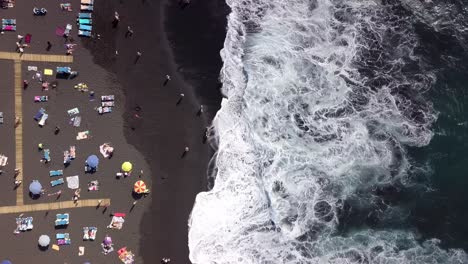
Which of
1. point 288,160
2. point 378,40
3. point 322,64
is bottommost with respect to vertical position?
point 288,160

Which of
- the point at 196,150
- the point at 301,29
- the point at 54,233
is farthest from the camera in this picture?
the point at 301,29

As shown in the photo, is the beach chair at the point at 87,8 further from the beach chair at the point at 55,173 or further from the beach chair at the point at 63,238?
the beach chair at the point at 63,238

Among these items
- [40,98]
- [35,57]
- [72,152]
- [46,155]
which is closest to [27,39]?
[35,57]

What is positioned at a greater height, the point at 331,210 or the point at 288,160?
the point at 288,160

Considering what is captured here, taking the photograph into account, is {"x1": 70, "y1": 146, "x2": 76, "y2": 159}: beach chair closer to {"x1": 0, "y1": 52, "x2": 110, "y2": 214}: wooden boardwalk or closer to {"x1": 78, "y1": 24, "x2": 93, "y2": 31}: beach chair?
A: {"x1": 0, "y1": 52, "x2": 110, "y2": 214}: wooden boardwalk

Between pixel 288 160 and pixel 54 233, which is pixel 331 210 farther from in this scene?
pixel 54 233

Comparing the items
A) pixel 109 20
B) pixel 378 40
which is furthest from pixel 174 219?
pixel 378 40

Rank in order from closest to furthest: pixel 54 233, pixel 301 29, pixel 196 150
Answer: pixel 54 233
pixel 196 150
pixel 301 29

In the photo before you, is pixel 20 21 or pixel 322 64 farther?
pixel 322 64

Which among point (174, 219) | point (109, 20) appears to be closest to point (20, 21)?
point (109, 20)
